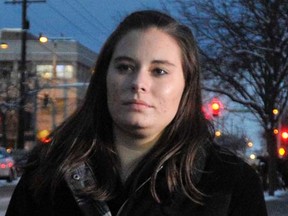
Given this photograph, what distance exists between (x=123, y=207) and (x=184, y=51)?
0.57 metres

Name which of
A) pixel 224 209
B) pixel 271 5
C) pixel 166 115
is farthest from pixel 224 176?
pixel 271 5

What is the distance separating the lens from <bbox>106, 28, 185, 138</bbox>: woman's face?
2.15 m

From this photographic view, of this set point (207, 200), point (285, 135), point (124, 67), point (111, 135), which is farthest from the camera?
point (285, 135)

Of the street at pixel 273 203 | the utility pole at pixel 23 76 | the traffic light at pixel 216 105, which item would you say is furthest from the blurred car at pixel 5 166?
the traffic light at pixel 216 105

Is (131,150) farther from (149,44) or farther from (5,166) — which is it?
(5,166)

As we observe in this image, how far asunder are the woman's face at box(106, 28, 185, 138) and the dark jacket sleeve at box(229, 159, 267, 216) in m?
0.30

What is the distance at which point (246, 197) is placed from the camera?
213 centimetres

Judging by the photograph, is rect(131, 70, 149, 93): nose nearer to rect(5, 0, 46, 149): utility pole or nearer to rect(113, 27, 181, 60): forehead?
rect(113, 27, 181, 60): forehead

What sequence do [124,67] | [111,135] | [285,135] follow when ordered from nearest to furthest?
[124,67], [111,135], [285,135]

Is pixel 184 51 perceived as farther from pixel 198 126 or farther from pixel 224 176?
pixel 224 176

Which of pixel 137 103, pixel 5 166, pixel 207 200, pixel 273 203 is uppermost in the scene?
pixel 5 166

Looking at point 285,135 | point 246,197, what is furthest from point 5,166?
point 246,197

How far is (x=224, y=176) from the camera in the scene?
2.16 metres

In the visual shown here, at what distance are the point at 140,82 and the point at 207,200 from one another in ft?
1.35
